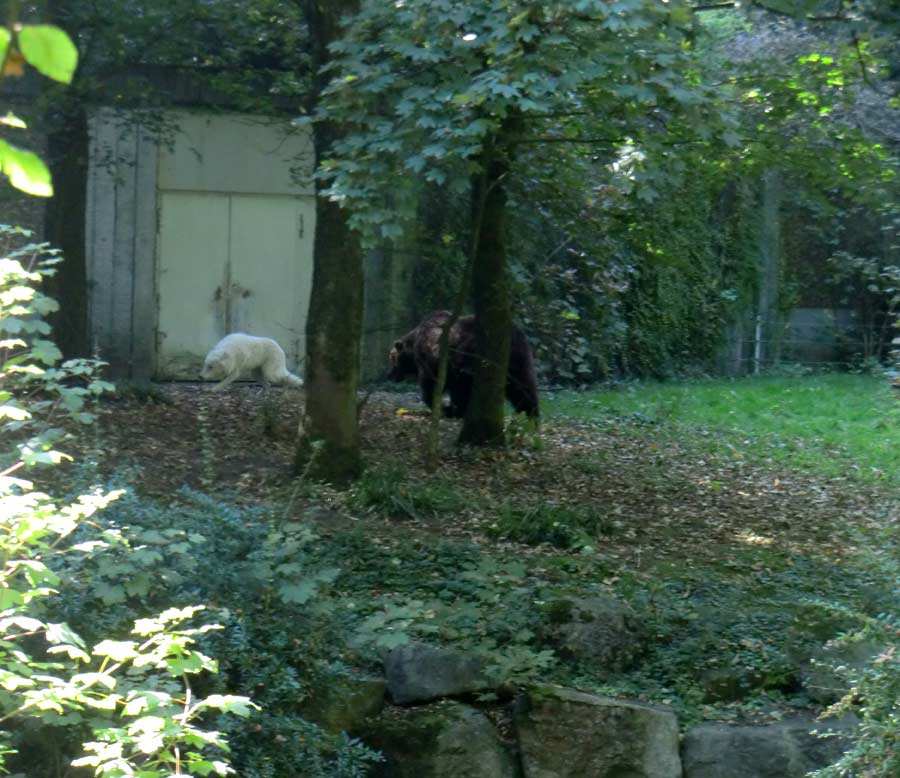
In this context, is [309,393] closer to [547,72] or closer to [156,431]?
[156,431]

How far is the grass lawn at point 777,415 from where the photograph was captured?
515 inches

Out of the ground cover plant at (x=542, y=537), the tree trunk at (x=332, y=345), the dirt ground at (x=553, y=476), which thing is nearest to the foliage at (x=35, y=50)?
the ground cover plant at (x=542, y=537)

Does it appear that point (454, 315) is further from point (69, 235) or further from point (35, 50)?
point (35, 50)

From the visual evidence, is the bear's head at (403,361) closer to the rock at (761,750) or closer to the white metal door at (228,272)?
the white metal door at (228,272)

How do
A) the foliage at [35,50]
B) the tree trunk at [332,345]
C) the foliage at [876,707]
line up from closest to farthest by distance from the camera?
1. the foliage at [35,50]
2. the foliage at [876,707]
3. the tree trunk at [332,345]

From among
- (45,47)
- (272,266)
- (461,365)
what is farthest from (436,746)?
(272,266)

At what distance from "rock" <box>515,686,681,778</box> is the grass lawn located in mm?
5693

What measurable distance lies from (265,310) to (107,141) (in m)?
2.92

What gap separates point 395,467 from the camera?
972 centimetres

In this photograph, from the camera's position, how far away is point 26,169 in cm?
179

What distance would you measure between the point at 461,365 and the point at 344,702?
6657 millimetres

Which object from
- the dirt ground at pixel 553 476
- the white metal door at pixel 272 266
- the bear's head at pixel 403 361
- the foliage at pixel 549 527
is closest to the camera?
the foliage at pixel 549 527

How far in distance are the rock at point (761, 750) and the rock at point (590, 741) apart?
0.13 metres

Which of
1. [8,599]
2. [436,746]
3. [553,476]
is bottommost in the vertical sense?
[436,746]
